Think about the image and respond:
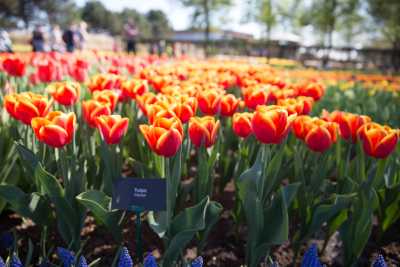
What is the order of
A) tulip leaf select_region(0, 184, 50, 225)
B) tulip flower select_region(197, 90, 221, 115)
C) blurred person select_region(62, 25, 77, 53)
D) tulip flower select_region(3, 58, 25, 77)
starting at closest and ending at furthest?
tulip leaf select_region(0, 184, 50, 225)
tulip flower select_region(197, 90, 221, 115)
tulip flower select_region(3, 58, 25, 77)
blurred person select_region(62, 25, 77, 53)

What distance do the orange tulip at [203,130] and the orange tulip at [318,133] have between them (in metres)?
0.44

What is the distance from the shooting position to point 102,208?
1.57m

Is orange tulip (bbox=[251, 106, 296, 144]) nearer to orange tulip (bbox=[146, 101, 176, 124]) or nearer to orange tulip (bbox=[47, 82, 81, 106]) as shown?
orange tulip (bbox=[146, 101, 176, 124])

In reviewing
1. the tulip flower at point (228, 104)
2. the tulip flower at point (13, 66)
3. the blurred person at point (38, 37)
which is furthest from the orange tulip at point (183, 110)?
the blurred person at point (38, 37)

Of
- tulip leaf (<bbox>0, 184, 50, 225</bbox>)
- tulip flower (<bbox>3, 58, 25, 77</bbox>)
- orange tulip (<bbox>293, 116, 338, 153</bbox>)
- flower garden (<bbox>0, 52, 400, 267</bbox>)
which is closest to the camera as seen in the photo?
flower garden (<bbox>0, 52, 400, 267</bbox>)

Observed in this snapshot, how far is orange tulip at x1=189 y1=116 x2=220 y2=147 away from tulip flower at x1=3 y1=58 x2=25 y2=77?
2.11m

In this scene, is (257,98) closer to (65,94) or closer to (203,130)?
(203,130)

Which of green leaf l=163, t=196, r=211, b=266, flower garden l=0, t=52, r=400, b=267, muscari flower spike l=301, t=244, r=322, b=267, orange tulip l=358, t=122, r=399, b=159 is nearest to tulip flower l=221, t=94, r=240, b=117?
flower garden l=0, t=52, r=400, b=267

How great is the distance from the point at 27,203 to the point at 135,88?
105 centimetres

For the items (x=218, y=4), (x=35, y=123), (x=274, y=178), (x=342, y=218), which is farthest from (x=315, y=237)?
(x=218, y=4)

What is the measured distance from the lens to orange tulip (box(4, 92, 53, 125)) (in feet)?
5.83

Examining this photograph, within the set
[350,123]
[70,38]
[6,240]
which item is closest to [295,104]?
[350,123]

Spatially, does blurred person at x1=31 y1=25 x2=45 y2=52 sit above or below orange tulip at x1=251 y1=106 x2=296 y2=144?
above

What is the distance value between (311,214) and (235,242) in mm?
482
